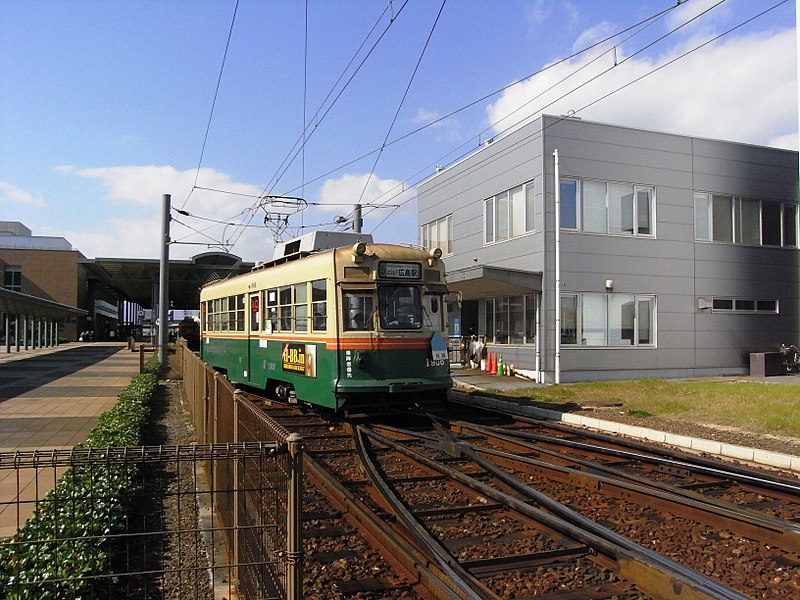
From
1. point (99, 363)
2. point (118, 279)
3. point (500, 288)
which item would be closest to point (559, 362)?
point (500, 288)

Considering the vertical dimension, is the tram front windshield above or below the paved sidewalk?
above

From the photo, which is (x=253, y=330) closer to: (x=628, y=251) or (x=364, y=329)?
(x=364, y=329)

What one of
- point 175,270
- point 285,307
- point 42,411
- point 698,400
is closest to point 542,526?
point 285,307

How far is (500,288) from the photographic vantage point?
21.6 m

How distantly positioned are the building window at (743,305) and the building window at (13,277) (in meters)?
54.8

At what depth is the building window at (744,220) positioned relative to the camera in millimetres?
22953

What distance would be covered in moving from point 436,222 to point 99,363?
53.3 feet

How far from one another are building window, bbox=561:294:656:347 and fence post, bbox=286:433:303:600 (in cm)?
1829

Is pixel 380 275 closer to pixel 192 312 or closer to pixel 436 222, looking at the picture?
pixel 436 222

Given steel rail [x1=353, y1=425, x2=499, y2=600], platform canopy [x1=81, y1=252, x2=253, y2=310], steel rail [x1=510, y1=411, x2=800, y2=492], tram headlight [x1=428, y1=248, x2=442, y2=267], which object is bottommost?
steel rail [x1=510, y1=411, x2=800, y2=492]

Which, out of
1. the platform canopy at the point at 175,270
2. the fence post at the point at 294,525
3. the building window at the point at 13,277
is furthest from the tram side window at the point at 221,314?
the building window at the point at 13,277

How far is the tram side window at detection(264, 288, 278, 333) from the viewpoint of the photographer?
1302 cm

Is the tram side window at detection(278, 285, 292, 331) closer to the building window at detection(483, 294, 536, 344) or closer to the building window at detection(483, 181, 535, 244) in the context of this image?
the building window at detection(483, 294, 536, 344)

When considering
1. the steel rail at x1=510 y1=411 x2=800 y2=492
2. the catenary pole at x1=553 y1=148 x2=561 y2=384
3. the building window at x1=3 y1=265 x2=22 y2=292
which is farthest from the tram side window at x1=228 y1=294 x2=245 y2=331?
the building window at x1=3 y1=265 x2=22 y2=292
